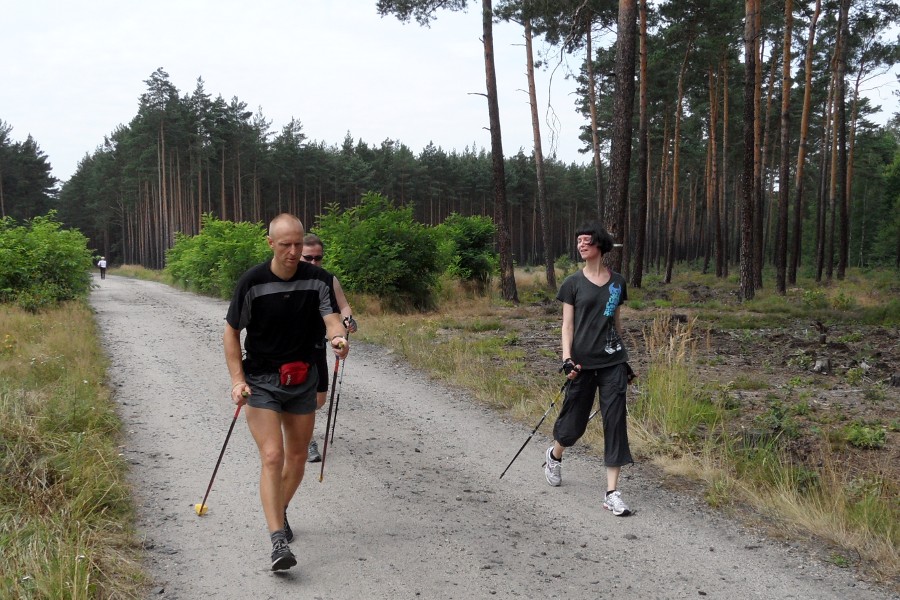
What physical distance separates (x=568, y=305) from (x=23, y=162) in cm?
7773

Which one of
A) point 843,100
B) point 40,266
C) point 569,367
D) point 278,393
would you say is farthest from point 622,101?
point 843,100

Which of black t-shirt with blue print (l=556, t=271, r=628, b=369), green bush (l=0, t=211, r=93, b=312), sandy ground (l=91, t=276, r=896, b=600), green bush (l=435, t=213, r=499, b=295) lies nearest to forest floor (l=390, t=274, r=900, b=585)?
sandy ground (l=91, t=276, r=896, b=600)

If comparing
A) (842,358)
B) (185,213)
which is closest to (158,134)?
(185,213)

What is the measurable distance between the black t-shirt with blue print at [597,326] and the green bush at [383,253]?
13.9m

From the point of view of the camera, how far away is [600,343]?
5277mm

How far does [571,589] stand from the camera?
3922 mm

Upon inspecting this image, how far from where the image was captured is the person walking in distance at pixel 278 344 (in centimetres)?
409

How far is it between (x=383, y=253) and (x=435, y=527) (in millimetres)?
14635

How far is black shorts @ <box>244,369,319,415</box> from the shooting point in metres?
4.18

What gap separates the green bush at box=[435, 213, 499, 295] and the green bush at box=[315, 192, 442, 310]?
4.68 m

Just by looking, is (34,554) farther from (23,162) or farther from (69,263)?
(23,162)

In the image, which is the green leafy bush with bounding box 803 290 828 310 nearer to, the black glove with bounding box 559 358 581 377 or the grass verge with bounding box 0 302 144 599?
the black glove with bounding box 559 358 581 377

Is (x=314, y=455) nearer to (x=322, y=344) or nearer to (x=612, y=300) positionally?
(x=322, y=344)

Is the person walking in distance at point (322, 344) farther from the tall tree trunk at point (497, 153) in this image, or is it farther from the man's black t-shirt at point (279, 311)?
the tall tree trunk at point (497, 153)
